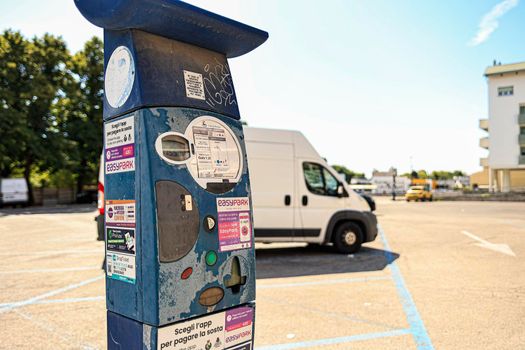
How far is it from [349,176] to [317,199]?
217 centimetres

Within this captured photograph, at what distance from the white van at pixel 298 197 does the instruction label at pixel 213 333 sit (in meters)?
5.56

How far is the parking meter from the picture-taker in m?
2.07

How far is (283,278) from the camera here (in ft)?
20.7

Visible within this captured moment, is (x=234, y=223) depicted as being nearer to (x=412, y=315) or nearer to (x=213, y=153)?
(x=213, y=153)

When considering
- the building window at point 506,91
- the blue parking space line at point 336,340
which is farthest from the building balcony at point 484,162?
the blue parking space line at point 336,340

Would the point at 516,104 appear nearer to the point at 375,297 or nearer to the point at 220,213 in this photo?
the point at 375,297

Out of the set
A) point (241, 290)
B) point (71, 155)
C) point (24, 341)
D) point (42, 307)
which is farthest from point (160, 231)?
point (71, 155)

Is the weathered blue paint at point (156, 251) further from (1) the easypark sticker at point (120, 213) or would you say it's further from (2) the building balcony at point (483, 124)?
(2) the building balcony at point (483, 124)

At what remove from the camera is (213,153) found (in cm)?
235

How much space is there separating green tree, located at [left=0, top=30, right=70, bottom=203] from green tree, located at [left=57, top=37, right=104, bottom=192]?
1079mm

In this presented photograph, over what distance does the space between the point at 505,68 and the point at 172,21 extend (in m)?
48.0

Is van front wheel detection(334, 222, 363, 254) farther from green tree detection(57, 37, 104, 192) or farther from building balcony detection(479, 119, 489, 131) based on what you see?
building balcony detection(479, 119, 489, 131)

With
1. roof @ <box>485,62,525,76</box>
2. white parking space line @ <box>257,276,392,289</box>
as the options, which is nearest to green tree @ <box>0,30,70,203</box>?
white parking space line @ <box>257,276,392,289</box>

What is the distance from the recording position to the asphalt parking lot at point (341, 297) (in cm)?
381
